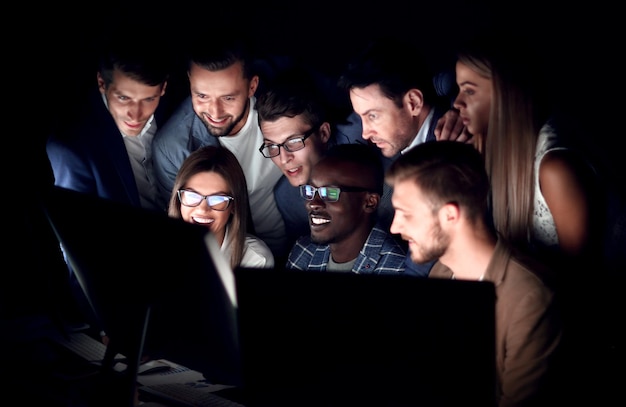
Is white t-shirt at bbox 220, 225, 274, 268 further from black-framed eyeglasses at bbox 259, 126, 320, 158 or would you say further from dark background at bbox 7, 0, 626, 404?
dark background at bbox 7, 0, 626, 404

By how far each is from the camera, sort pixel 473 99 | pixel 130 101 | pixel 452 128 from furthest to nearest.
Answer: pixel 130 101 → pixel 452 128 → pixel 473 99

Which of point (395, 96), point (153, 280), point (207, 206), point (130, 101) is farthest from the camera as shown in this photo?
point (130, 101)

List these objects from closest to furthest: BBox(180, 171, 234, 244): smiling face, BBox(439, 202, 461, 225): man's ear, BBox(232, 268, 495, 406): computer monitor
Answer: BBox(232, 268, 495, 406): computer monitor, BBox(439, 202, 461, 225): man's ear, BBox(180, 171, 234, 244): smiling face

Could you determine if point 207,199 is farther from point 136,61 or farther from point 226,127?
point 136,61

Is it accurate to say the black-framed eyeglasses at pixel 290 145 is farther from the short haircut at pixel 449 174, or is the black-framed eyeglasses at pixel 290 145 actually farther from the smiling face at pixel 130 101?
the short haircut at pixel 449 174

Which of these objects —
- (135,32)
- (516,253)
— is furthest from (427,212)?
(135,32)

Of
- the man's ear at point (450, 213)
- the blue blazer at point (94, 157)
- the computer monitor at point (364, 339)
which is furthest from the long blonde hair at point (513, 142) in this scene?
the blue blazer at point (94, 157)

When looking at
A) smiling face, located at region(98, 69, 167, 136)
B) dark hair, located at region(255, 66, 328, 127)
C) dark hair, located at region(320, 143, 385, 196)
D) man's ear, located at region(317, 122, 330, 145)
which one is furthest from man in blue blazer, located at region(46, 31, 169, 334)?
dark hair, located at region(320, 143, 385, 196)

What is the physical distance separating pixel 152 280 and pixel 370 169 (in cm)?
145

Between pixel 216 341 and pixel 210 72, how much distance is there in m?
1.87

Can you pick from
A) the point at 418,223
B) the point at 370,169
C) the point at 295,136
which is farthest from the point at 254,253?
the point at 418,223

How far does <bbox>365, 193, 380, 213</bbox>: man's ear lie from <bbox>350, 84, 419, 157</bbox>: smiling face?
0.20 m

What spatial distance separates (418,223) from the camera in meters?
2.42

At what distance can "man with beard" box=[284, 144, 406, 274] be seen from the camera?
3066 mm
